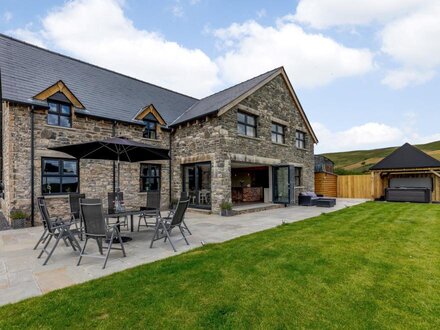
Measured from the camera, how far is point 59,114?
31.8 ft

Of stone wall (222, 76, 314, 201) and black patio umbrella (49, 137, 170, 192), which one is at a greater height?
stone wall (222, 76, 314, 201)

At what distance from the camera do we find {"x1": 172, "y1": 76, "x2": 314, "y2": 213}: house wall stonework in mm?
10930

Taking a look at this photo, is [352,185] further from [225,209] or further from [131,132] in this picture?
[131,132]

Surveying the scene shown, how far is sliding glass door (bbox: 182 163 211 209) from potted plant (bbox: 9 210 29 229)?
266 inches

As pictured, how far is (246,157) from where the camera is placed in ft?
39.2

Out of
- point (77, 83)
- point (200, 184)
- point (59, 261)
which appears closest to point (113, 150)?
point (59, 261)

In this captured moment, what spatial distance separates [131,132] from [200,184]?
4.35m

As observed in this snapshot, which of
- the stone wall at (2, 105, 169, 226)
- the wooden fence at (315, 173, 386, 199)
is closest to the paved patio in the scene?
the stone wall at (2, 105, 169, 226)

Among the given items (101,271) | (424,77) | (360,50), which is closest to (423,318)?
(101,271)

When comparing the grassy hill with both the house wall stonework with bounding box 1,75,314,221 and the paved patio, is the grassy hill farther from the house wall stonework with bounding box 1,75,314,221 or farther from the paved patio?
the paved patio

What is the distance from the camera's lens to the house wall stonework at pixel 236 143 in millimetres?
10930

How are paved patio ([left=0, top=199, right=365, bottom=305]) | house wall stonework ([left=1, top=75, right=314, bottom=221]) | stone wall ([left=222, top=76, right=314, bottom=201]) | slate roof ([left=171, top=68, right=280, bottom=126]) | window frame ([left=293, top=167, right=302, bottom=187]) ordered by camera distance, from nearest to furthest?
1. paved patio ([left=0, top=199, right=365, bottom=305])
2. house wall stonework ([left=1, top=75, right=314, bottom=221])
3. slate roof ([left=171, top=68, right=280, bottom=126])
4. stone wall ([left=222, top=76, right=314, bottom=201])
5. window frame ([left=293, top=167, right=302, bottom=187])

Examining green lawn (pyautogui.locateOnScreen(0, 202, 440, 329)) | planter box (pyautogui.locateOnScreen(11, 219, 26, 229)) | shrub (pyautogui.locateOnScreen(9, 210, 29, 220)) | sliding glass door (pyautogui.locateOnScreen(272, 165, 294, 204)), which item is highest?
sliding glass door (pyautogui.locateOnScreen(272, 165, 294, 204))

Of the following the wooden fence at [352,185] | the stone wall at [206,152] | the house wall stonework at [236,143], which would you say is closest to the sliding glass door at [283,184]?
the house wall stonework at [236,143]
